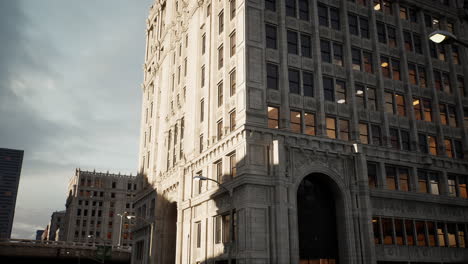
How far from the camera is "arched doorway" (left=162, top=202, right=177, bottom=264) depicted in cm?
5206

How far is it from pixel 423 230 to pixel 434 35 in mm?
32612

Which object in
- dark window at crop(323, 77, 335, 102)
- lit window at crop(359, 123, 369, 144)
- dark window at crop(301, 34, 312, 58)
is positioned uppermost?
dark window at crop(301, 34, 312, 58)

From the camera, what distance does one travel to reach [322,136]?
37.8 metres

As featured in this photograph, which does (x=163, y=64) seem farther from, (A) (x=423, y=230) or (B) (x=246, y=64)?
(A) (x=423, y=230)

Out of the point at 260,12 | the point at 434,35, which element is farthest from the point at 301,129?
the point at 434,35

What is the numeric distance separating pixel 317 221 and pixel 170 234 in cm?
2249

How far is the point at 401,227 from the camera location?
1554 inches

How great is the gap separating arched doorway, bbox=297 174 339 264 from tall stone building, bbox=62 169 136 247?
116m

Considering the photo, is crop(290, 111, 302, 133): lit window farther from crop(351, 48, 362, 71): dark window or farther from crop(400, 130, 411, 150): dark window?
crop(400, 130, 411, 150): dark window

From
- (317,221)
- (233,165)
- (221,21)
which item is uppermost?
(221,21)

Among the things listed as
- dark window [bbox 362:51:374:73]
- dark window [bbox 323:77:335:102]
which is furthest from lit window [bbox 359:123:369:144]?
dark window [bbox 362:51:374:73]

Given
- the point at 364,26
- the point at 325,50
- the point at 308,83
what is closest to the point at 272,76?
the point at 308,83

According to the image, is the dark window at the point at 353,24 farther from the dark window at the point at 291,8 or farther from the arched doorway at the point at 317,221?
the arched doorway at the point at 317,221

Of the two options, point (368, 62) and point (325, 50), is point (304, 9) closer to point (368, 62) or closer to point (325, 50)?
point (325, 50)
